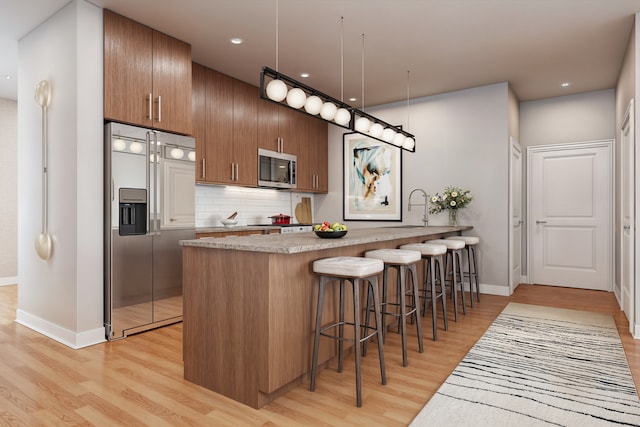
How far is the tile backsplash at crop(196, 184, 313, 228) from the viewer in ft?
17.2

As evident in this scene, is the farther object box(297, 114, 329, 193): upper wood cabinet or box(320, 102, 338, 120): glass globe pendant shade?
box(297, 114, 329, 193): upper wood cabinet

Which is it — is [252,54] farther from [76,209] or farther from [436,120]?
[436,120]

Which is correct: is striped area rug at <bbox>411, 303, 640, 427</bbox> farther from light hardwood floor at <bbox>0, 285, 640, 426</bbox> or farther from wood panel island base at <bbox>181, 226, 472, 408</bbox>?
wood panel island base at <bbox>181, 226, 472, 408</bbox>

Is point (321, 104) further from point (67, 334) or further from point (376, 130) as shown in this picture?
point (67, 334)

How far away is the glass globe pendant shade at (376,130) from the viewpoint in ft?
13.2

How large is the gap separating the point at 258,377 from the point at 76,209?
210 centimetres

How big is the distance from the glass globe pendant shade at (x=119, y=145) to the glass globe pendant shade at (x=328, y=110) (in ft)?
5.68

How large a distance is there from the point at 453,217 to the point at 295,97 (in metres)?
3.42

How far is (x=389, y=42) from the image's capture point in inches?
159

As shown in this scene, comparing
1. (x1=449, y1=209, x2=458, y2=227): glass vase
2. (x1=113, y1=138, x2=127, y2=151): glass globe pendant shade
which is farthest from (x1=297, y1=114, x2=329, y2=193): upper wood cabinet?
(x1=113, y1=138, x2=127, y2=151): glass globe pendant shade

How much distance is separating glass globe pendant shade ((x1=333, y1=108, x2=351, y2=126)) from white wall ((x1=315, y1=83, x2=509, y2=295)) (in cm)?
269

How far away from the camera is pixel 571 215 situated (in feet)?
19.3

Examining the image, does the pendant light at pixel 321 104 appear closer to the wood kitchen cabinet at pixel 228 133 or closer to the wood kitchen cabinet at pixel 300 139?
the wood kitchen cabinet at pixel 228 133

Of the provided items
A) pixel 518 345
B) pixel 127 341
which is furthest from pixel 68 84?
pixel 518 345
